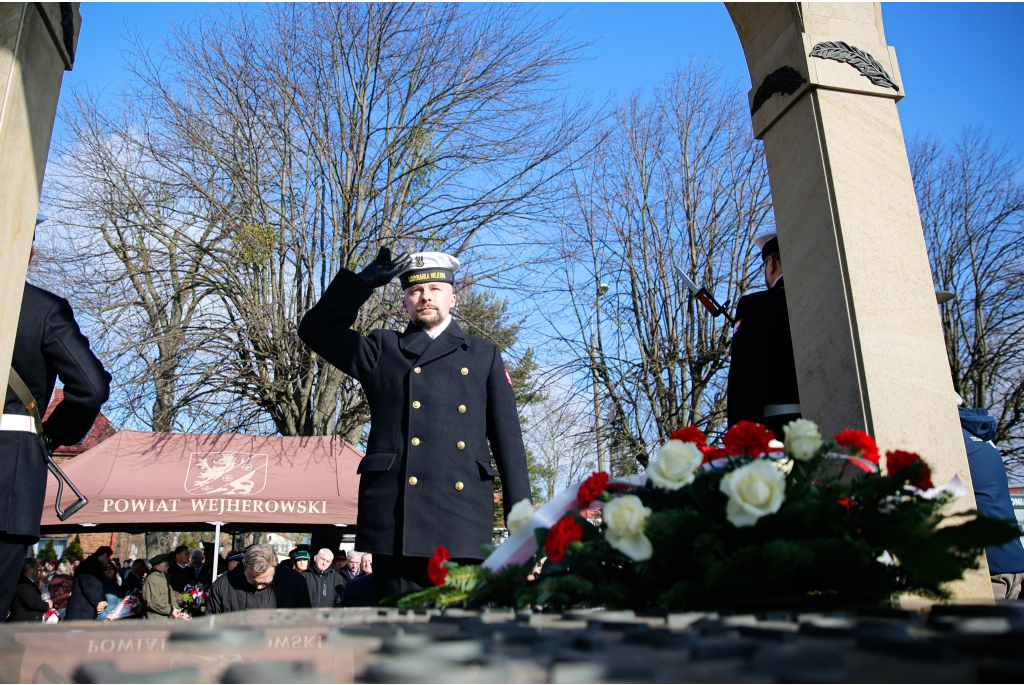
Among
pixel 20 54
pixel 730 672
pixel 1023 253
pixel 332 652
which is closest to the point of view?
pixel 730 672

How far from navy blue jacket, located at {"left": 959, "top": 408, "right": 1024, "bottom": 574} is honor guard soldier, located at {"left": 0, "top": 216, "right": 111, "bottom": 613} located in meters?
4.28

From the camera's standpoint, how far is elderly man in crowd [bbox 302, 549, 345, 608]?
1051cm

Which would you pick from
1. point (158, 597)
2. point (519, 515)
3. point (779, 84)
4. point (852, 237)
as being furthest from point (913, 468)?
point (158, 597)

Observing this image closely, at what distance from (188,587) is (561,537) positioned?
33.5 ft

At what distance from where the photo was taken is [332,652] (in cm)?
90

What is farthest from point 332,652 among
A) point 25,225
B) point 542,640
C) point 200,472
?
point 200,472

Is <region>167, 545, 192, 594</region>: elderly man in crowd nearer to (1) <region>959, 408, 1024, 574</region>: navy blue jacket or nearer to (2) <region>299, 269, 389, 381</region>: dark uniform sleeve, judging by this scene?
(2) <region>299, 269, 389, 381</region>: dark uniform sleeve

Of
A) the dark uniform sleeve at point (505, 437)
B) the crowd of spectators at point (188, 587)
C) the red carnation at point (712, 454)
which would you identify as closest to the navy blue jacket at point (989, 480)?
the dark uniform sleeve at point (505, 437)

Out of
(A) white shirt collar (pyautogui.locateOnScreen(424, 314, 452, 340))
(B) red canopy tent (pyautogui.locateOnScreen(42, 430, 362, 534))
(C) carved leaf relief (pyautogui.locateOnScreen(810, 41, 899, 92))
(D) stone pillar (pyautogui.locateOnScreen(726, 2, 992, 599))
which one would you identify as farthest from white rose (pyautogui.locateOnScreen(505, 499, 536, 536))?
(B) red canopy tent (pyautogui.locateOnScreen(42, 430, 362, 534))

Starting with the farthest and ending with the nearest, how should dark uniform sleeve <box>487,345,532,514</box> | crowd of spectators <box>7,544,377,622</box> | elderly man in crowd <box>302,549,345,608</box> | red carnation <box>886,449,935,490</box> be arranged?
elderly man in crowd <box>302,549,345,608</box>
crowd of spectators <box>7,544,377,622</box>
dark uniform sleeve <box>487,345,532,514</box>
red carnation <box>886,449,935,490</box>

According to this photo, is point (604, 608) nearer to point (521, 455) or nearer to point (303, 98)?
point (521, 455)

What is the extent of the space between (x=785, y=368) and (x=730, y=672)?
2.68 meters

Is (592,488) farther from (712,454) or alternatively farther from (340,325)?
(340,325)

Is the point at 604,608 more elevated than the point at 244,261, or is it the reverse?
the point at 244,261
